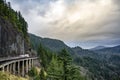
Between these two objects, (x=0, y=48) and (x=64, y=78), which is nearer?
(x=64, y=78)

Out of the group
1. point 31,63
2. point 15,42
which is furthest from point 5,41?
point 31,63

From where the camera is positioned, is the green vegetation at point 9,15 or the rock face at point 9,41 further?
the green vegetation at point 9,15

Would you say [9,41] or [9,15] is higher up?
[9,15]

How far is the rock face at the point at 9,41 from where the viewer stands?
9728cm

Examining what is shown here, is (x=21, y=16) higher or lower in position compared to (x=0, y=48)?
higher

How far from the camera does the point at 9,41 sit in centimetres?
10631

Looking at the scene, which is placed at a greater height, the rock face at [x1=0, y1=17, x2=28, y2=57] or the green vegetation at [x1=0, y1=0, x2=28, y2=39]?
the green vegetation at [x1=0, y1=0, x2=28, y2=39]

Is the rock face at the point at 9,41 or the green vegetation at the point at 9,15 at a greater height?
the green vegetation at the point at 9,15

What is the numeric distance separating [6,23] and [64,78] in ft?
218

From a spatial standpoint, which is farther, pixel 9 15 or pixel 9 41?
pixel 9 15

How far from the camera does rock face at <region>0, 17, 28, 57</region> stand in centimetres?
9728

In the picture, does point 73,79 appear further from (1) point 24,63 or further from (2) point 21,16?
(2) point 21,16

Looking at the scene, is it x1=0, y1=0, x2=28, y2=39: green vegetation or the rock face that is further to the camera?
x1=0, y1=0, x2=28, y2=39: green vegetation

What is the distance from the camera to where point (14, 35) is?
11475 centimetres
